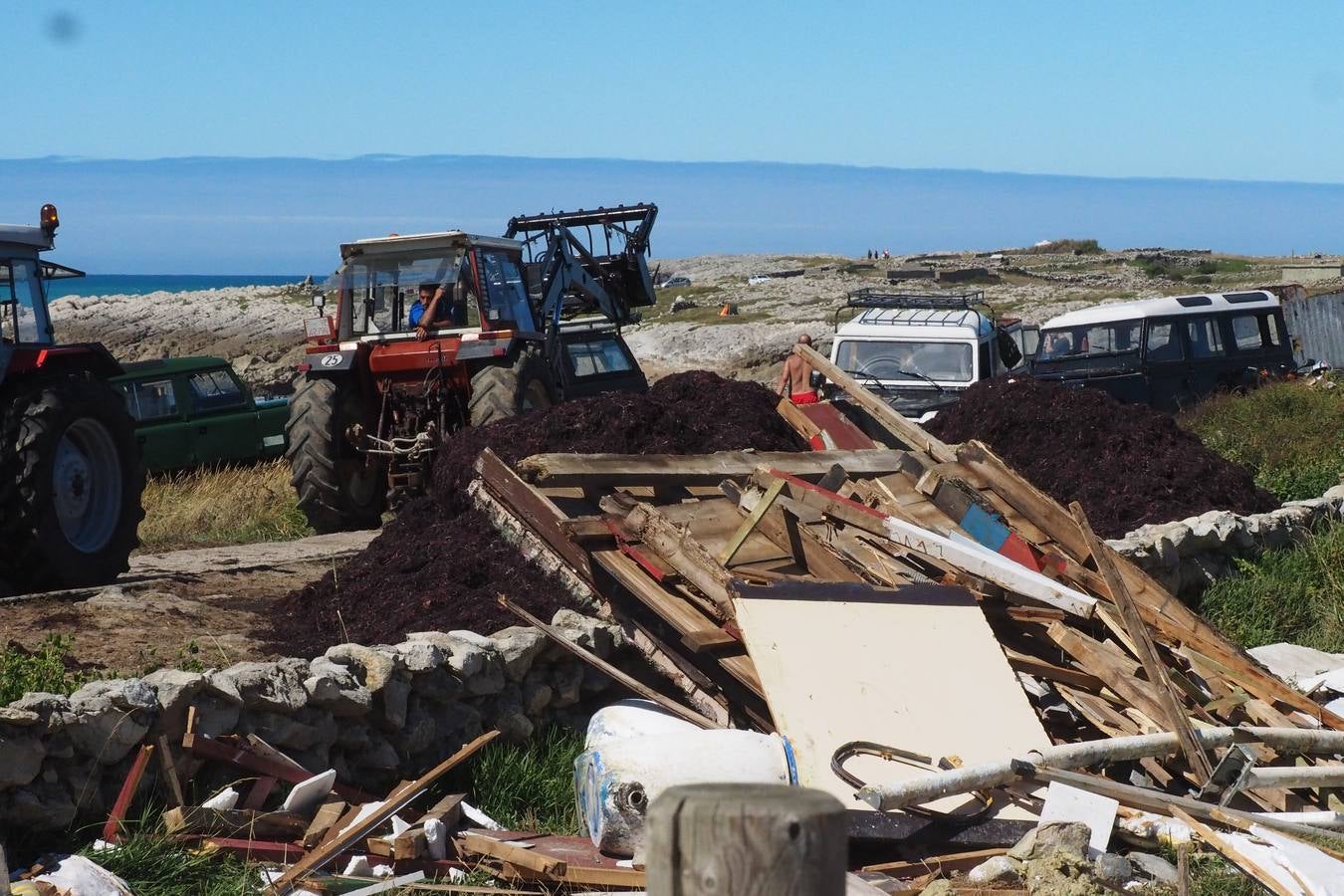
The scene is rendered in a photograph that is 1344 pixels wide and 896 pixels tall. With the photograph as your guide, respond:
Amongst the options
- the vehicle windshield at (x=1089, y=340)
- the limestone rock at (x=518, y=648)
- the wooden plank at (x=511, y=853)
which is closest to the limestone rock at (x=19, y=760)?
the wooden plank at (x=511, y=853)

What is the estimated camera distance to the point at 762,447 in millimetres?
9727

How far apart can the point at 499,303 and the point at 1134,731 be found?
7.05 meters

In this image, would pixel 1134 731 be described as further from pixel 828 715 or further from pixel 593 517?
pixel 593 517

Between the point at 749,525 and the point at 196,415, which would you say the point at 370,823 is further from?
the point at 196,415

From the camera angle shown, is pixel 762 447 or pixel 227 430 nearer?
pixel 762 447

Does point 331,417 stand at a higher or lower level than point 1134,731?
higher

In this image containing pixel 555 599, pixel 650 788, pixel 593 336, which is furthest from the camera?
pixel 593 336

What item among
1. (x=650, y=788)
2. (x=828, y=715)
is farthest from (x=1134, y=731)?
(x=650, y=788)

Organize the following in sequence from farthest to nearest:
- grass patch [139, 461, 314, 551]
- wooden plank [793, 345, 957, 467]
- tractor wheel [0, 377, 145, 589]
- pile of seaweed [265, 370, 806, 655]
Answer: grass patch [139, 461, 314, 551], wooden plank [793, 345, 957, 467], tractor wheel [0, 377, 145, 589], pile of seaweed [265, 370, 806, 655]

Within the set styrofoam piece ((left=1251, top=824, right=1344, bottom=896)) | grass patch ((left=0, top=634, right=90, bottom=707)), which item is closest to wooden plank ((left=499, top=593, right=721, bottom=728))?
grass patch ((left=0, top=634, right=90, bottom=707))

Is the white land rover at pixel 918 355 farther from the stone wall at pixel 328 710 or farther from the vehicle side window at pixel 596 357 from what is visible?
the stone wall at pixel 328 710

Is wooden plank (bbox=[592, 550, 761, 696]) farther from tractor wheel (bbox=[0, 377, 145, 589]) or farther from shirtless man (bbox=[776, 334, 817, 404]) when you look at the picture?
shirtless man (bbox=[776, 334, 817, 404])

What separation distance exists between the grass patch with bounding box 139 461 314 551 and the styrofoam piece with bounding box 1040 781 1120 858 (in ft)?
26.1

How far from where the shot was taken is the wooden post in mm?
1972
